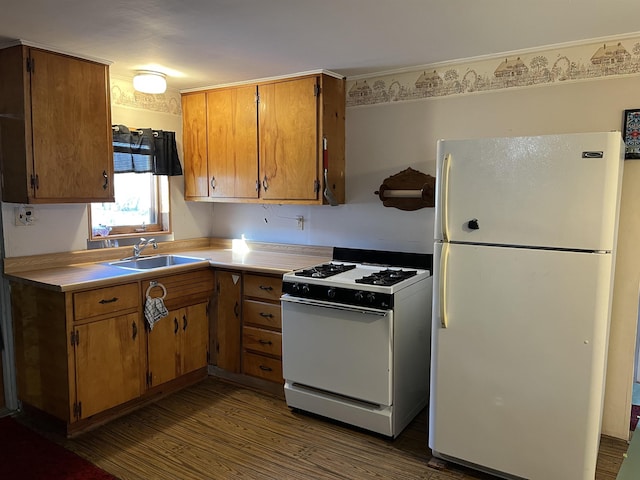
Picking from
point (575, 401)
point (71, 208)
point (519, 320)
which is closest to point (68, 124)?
point (71, 208)

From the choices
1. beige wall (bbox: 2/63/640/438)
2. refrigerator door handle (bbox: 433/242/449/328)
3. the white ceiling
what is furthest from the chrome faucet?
refrigerator door handle (bbox: 433/242/449/328)

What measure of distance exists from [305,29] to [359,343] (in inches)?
66.4

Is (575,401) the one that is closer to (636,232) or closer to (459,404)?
(459,404)

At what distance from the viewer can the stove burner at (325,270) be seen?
9.66 feet

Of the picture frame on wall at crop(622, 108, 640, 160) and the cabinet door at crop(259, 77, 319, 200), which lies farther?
the cabinet door at crop(259, 77, 319, 200)

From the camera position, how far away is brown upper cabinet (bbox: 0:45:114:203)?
9.04 feet

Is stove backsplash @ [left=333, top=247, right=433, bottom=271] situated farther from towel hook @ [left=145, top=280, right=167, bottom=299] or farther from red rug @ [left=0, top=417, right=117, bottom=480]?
red rug @ [left=0, top=417, right=117, bottom=480]

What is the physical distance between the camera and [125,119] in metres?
3.60

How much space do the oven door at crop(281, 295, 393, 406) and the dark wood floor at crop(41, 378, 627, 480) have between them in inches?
10.6

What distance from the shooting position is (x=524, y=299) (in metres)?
2.17

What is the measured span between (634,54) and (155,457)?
3.33 meters

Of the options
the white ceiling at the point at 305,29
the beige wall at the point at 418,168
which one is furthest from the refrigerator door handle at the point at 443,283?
the white ceiling at the point at 305,29

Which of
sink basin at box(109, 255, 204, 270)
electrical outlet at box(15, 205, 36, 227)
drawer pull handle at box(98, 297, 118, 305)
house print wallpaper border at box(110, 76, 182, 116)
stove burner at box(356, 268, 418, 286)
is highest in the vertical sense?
house print wallpaper border at box(110, 76, 182, 116)

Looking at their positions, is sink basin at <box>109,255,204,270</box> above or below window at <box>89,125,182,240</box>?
below
